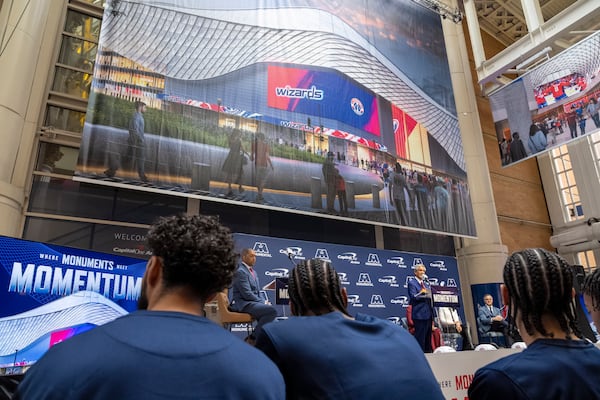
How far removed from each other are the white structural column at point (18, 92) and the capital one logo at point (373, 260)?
6.34 metres

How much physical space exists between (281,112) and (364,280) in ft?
12.6

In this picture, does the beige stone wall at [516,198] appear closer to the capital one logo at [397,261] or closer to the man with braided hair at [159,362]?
the capital one logo at [397,261]

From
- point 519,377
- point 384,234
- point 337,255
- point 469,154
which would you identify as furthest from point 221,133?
point 469,154

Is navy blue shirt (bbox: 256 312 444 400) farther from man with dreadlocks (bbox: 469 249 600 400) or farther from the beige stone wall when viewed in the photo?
the beige stone wall

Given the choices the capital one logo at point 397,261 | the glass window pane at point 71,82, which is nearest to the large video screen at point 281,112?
the capital one logo at point 397,261

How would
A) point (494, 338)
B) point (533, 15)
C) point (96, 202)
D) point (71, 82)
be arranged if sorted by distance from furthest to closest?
point (533, 15)
point (494, 338)
point (71, 82)
point (96, 202)

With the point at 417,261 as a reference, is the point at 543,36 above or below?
above

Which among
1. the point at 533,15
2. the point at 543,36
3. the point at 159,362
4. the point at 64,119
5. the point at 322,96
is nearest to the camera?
the point at 159,362

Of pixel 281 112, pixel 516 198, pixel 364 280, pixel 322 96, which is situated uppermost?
pixel 322 96

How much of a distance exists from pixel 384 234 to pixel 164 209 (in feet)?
17.8

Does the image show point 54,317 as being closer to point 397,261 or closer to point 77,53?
point 77,53

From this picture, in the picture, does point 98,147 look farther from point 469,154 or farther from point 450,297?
point 469,154

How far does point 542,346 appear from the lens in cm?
119

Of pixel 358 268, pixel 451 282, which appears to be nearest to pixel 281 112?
pixel 358 268
